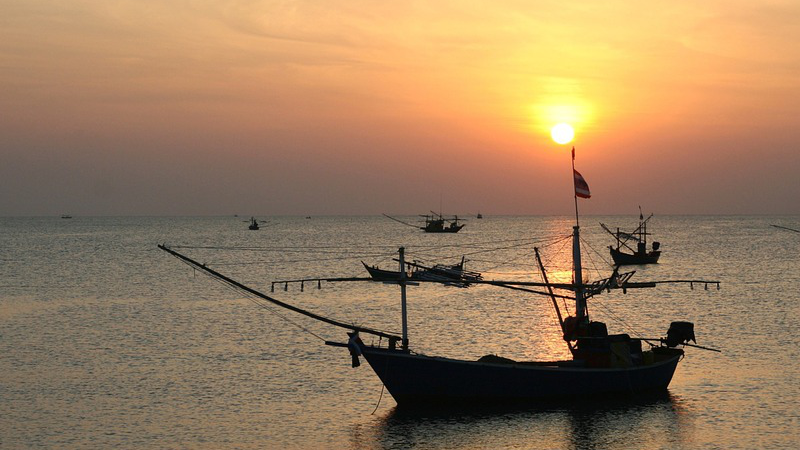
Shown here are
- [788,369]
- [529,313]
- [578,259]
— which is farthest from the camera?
[529,313]

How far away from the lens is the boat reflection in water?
108 ft

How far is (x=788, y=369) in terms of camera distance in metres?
46.1

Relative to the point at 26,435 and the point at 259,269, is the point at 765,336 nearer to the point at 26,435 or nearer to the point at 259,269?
the point at 26,435

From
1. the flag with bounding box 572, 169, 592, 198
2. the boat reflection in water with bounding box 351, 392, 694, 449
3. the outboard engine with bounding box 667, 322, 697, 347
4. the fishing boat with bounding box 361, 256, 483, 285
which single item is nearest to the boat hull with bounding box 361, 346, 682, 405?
the boat reflection in water with bounding box 351, 392, 694, 449

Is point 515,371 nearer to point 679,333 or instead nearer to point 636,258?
point 679,333

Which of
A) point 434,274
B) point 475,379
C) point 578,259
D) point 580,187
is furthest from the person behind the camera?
point 434,274

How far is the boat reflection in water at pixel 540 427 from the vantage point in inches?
1293

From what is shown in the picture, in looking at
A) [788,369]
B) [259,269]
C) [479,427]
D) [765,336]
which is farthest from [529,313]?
[259,269]

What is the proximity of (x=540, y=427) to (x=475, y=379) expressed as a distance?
364 centimetres

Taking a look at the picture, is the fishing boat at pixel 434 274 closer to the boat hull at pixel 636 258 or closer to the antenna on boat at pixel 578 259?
the antenna on boat at pixel 578 259

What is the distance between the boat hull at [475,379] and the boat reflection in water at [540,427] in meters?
0.56

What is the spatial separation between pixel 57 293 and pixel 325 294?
89.0 feet

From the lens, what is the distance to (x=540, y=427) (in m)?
34.8

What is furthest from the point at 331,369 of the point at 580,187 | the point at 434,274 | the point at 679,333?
the point at 679,333
